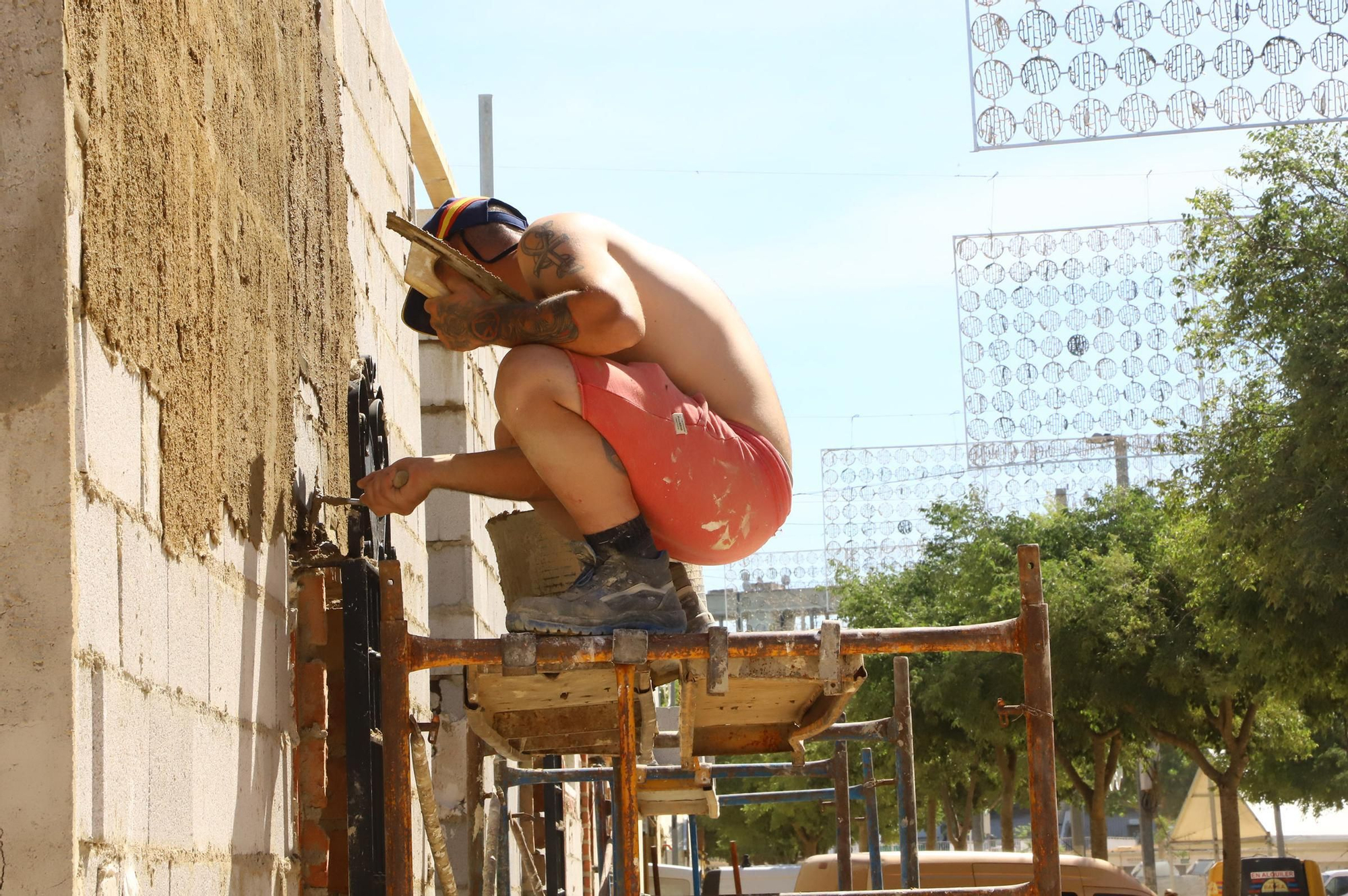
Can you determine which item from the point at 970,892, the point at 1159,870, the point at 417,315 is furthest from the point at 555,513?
the point at 1159,870

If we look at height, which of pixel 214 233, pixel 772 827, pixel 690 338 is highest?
pixel 214 233

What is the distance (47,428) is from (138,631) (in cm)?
48

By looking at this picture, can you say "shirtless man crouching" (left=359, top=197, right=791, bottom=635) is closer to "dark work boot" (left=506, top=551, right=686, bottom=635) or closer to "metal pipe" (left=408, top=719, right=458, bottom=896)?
"dark work boot" (left=506, top=551, right=686, bottom=635)

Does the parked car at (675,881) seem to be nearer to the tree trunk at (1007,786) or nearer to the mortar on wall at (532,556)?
the tree trunk at (1007,786)

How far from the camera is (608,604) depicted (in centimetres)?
346

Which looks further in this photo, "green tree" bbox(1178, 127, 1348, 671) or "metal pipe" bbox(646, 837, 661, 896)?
"green tree" bbox(1178, 127, 1348, 671)

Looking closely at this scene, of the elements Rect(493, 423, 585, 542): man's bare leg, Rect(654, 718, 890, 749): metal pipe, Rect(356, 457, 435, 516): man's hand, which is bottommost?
Rect(654, 718, 890, 749): metal pipe

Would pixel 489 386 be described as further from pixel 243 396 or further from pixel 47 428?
pixel 47 428

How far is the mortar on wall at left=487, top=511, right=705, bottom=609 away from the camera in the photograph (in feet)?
12.4

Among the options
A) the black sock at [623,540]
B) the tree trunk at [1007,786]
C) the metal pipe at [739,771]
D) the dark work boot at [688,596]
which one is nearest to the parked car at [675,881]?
the tree trunk at [1007,786]

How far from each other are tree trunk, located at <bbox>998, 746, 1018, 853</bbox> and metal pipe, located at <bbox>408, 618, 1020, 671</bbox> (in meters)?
21.5

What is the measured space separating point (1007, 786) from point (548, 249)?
22.7m

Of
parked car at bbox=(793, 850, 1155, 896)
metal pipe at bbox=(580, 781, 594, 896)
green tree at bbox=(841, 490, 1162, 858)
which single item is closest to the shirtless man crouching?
metal pipe at bbox=(580, 781, 594, 896)

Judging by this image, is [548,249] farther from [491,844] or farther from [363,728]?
[491,844]
